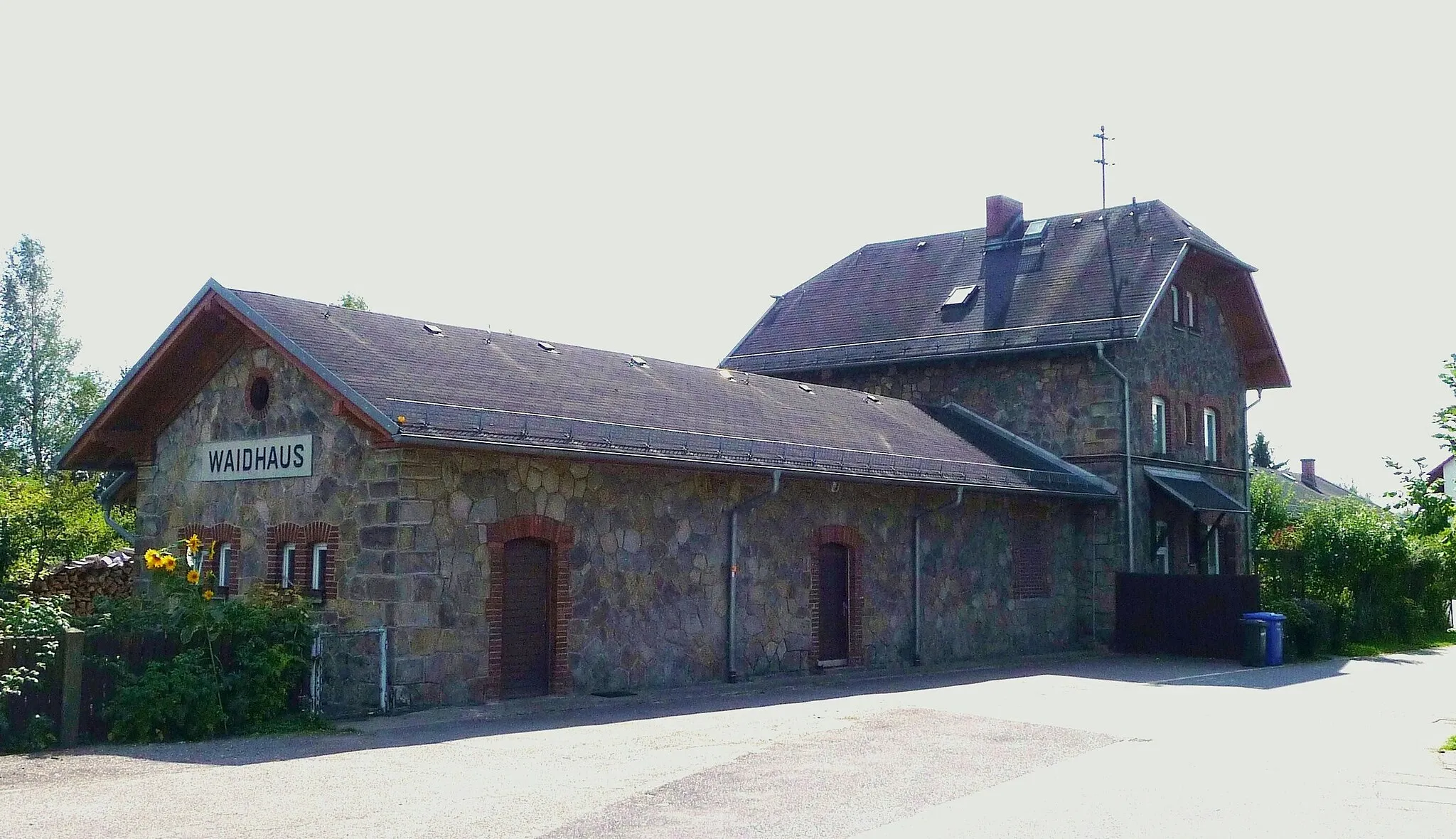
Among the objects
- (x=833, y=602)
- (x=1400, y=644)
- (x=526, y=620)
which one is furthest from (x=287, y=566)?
A: (x=1400, y=644)

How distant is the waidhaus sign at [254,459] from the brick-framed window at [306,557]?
25.6 inches

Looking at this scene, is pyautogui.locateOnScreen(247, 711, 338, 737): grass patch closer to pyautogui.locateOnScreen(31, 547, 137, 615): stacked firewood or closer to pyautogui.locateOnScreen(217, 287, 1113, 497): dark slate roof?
pyautogui.locateOnScreen(217, 287, 1113, 497): dark slate roof

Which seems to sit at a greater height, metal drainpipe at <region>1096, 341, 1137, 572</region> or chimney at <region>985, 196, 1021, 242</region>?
chimney at <region>985, 196, 1021, 242</region>

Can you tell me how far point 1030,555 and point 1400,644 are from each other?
8.94m

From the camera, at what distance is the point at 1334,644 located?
25688 millimetres

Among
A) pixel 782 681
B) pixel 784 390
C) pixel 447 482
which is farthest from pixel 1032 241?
pixel 447 482

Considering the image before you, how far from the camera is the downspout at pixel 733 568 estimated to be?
1817 centimetres

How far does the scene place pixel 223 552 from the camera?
1708 centimetres

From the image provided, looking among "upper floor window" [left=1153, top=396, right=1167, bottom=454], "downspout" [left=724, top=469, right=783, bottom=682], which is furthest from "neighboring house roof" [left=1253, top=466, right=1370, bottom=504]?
"downspout" [left=724, top=469, right=783, bottom=682]

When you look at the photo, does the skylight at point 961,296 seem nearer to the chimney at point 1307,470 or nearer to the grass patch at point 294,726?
the grass patch at point 294,726

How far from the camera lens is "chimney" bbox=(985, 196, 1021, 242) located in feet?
101

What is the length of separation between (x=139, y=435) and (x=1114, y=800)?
13.6 metres

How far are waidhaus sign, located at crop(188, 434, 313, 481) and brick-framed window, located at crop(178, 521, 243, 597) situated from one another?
2.01ft

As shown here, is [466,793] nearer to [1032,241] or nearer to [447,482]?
[447,482]
